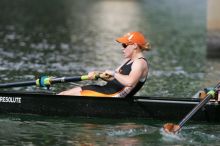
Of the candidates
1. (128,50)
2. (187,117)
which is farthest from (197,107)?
(128,50)

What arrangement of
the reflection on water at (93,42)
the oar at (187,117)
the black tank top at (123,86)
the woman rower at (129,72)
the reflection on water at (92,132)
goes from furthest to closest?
the reflection on water at (93,42)
the black tank top at (123,86)
the woman rower at (129,72)
the oar at (187,117)
the reflection on water at (92,132)

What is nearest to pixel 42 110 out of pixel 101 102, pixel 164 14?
pixel 101 102

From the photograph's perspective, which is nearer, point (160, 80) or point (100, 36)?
point (160, 80)

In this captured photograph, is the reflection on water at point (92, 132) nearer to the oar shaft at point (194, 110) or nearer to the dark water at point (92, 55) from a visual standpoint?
the dark water at point (92, 55)

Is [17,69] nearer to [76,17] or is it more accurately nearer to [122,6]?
[76,17]

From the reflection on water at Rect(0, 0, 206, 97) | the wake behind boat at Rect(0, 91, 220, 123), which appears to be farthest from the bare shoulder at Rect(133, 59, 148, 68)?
the reflection on water at Rect(0, 0, 206, 97)

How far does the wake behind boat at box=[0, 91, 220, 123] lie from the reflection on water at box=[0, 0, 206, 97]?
12.4ft

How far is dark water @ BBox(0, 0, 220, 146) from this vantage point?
15.0 meters

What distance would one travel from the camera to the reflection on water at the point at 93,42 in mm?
24656

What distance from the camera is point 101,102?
15992 mm

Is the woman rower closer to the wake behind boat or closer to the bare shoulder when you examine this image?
the bare shoulder

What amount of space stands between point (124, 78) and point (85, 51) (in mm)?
15479

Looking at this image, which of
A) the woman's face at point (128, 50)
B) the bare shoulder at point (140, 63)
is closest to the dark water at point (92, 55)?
the bare shoulder at point (140, 63)

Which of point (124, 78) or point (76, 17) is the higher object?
point (76, 17)
